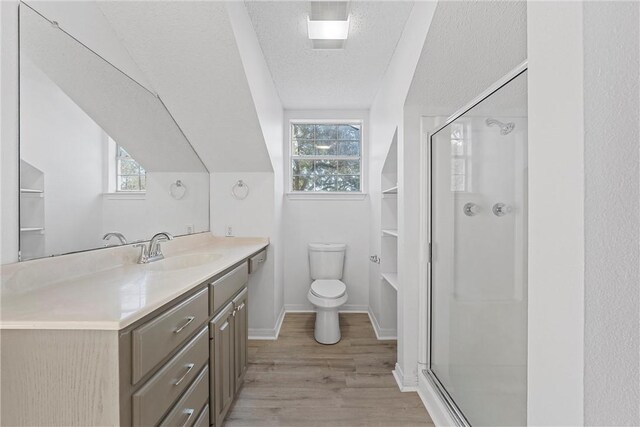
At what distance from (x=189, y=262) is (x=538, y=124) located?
6.09 feet

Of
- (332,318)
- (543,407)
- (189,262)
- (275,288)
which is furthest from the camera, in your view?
(275,288)

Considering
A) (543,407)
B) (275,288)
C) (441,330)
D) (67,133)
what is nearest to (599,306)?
(543,407)

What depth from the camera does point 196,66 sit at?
1552 mm

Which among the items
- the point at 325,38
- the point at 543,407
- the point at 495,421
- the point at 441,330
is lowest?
the point at 495,421

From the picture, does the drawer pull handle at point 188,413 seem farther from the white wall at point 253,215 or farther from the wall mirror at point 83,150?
the white wall at point 253,215

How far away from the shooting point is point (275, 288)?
8.16 feet

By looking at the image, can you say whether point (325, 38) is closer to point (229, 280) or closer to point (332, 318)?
point (229, 280)

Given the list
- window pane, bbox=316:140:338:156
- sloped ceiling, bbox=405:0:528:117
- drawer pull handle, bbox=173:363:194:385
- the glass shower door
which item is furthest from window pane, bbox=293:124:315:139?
drawer pull handle, bbox=173:363:194:385

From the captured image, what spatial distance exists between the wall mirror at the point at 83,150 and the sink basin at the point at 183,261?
203mm

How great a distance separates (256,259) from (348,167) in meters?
1.64

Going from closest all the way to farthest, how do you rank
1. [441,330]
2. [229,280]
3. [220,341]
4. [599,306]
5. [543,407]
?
[599,306], [543,407], [220,341], [229,280], [441,330]

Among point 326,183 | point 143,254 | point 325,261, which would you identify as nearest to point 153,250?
point 143,254

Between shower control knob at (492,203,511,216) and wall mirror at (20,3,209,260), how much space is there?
1.94m

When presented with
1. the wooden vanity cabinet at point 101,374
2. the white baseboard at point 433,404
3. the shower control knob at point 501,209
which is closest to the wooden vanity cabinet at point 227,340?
the wooden vanity cabinet at point 101,374
